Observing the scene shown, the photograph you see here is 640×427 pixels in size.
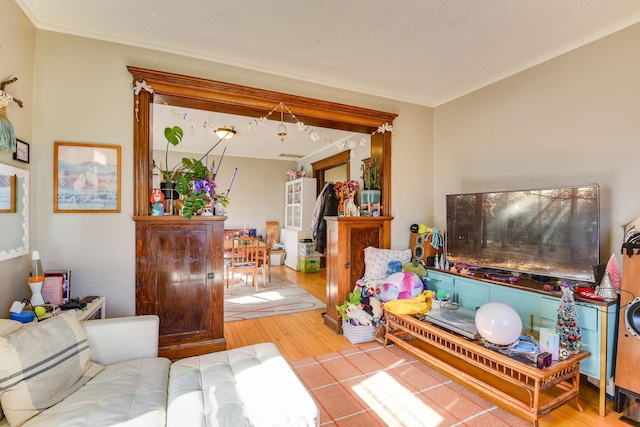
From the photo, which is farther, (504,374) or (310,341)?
(310,341)

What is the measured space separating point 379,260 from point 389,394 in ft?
4.45

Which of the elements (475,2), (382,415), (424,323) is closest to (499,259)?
(424,323)

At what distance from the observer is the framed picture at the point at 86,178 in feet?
7.30

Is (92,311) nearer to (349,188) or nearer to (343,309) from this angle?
(343,309)

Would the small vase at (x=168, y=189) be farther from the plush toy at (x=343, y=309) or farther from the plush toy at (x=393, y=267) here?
the plush toy at (x=393, y=267)

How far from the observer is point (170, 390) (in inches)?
57.1

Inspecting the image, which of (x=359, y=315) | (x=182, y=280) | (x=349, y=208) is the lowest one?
(x=359, y=315)

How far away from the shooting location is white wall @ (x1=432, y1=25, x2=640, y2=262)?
2139mm

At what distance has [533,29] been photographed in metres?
2.18

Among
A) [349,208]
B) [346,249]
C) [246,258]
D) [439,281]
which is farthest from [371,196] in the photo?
[246,258]

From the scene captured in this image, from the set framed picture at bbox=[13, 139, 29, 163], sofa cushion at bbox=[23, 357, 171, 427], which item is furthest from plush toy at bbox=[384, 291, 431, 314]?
framed picture at bbox=[13, 139, 29, 163]

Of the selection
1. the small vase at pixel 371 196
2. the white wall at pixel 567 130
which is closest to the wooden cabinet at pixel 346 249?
the small vase at pixel 371 196

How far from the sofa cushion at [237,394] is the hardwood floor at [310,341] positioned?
105 centimetres

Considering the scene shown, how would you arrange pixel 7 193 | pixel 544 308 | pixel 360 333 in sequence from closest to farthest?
1. pixel 7 193
2. pixel 544 308
3. pixel 360 333
